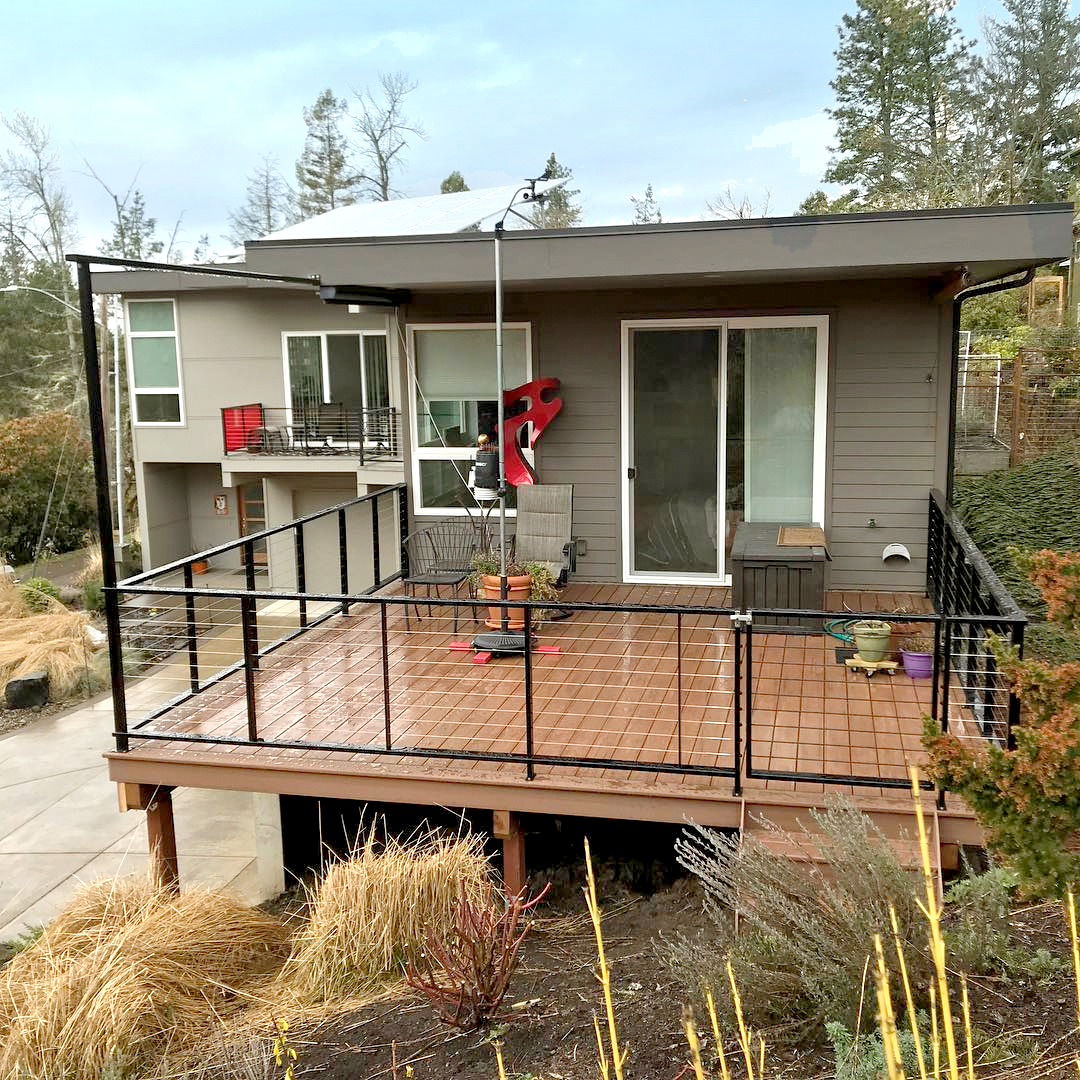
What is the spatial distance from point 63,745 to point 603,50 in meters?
55.9

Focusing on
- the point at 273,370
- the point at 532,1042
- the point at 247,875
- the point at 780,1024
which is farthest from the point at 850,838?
the point at 273,370

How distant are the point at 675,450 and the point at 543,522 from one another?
1106 millimetres

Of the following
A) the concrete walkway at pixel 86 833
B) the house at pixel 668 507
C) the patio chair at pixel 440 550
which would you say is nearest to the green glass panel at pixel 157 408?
the concrete walkway at pixel 86 833

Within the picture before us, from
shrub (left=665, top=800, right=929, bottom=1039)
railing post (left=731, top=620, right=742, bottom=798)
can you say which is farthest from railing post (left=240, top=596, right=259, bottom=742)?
shrub (left=665, top=800, right=929, bottom=1039)

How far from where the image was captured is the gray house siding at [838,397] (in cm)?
736

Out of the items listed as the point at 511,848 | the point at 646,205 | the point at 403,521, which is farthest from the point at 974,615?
the point at 646,205

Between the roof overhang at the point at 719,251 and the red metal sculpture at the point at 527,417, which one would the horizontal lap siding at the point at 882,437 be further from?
the red metal sculpture at the point at 527,417

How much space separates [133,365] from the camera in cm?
1655

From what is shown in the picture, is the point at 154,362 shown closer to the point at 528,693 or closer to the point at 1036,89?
the point at 528,693

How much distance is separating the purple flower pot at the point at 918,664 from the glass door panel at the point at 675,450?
2.13 m

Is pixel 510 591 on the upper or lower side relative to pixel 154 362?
lower

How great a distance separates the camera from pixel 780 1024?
3.24 meters

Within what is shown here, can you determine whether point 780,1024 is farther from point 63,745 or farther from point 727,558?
point 63,745

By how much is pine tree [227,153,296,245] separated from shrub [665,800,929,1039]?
30.1 meters
